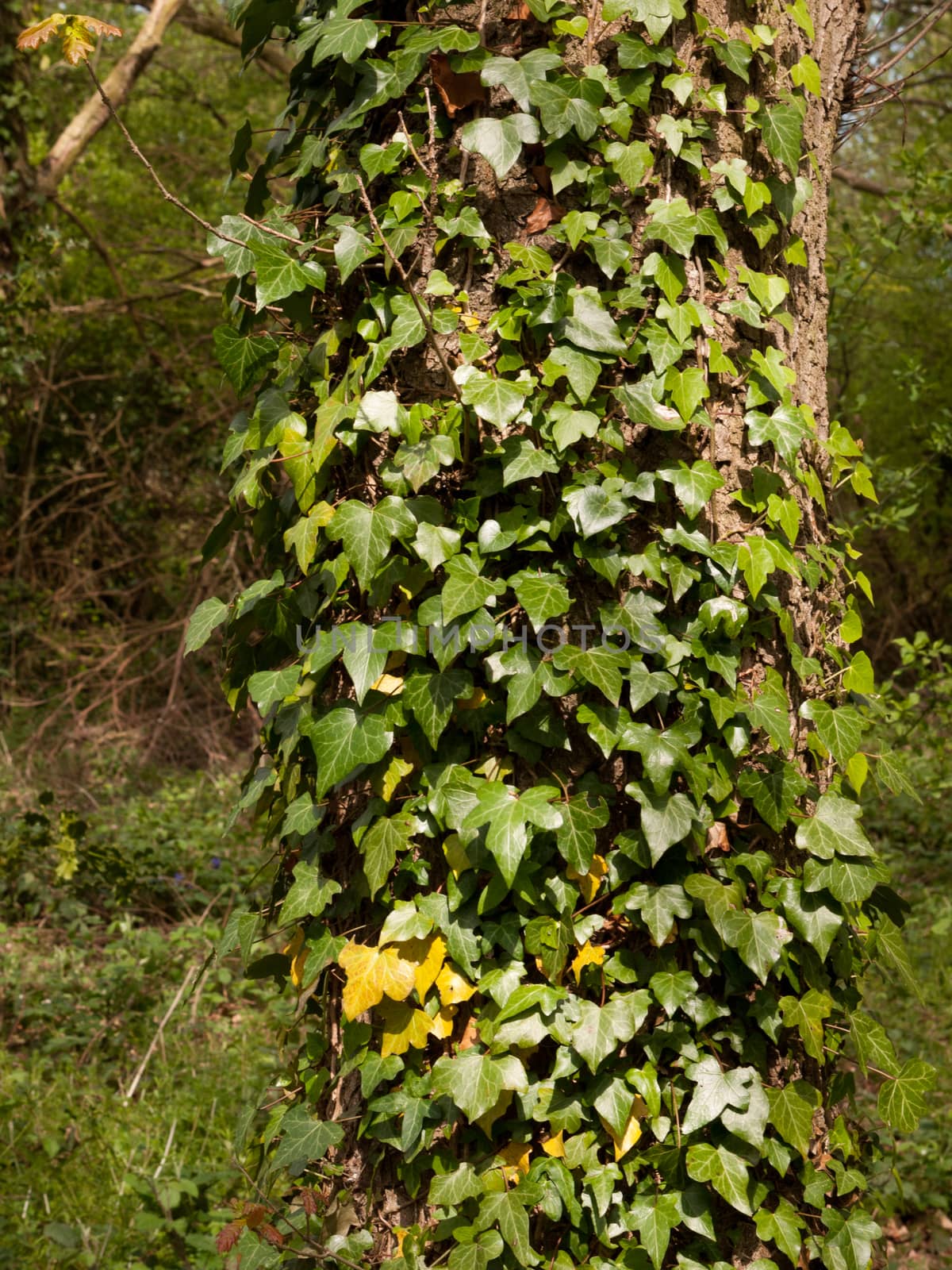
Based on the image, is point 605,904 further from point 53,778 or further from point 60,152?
point 60,152

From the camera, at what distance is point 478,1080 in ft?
5.45

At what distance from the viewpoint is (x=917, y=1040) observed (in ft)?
13.6

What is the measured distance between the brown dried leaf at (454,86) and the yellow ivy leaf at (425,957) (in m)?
1.37

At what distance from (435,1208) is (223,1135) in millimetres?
1852

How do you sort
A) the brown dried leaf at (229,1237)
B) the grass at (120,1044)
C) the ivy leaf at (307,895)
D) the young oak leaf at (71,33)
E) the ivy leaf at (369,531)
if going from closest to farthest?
the young oak leaf at (71,33), the ivy leaf at (369,531), the ivy leaf at (307,895), the brown dried leaf at (229,1237), the grass at (120,1044)

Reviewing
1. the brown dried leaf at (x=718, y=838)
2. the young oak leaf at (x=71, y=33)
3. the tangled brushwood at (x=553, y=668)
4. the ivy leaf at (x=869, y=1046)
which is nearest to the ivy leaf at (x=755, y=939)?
the tangled brushwood at (x=553, y=668)

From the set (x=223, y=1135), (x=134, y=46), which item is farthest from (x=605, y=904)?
(x=134, y=46)

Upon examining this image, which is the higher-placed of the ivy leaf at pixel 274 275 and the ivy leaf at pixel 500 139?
the ivy leaf at pixel 500 139

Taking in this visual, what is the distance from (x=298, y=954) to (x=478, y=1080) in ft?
1.39

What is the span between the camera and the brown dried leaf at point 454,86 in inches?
70.1

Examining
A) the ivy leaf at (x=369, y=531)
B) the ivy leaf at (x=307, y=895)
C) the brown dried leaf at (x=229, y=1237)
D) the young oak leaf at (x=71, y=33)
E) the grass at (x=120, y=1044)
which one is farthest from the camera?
the grass at (x=120, y=1044)

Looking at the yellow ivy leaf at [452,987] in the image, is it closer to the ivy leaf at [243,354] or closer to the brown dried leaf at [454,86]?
the ivy leaf at [243,354]

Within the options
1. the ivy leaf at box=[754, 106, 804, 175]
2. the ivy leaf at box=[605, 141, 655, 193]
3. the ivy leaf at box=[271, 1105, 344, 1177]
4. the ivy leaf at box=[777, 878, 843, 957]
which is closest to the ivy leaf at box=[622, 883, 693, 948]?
the ivy leaf at box=[777, 878, 843, 957]

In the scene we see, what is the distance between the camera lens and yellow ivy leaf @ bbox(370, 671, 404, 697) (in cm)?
175
